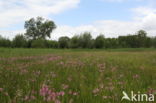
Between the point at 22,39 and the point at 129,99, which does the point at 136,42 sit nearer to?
the point at 22,39

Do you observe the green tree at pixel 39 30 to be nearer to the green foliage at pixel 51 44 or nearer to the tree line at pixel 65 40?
the tree line at pixel 65 40

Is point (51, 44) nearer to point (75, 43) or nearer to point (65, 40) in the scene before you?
point (65, 40)

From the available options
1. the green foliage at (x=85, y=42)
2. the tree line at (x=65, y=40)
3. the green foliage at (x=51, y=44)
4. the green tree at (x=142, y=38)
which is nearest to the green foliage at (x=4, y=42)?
the tree line at (x=65, y=40)

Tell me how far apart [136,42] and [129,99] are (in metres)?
85.9

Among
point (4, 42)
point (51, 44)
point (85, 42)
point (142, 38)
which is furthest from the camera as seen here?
point (142, 38)

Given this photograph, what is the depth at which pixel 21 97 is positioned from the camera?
325 cm

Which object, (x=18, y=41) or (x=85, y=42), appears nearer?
(x=85, y=42)

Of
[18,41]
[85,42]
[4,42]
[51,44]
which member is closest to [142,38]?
[85,42]

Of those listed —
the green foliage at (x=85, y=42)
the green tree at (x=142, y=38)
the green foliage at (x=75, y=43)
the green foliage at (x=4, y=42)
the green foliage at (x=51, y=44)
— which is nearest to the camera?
the green foliage at (x=4, y=42)

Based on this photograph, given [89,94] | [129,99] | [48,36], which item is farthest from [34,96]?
[48,36]

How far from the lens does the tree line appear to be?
68.3m

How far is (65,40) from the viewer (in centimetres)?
7469

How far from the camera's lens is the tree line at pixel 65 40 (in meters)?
68.3

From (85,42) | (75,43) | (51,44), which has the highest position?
(85,42)
